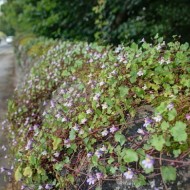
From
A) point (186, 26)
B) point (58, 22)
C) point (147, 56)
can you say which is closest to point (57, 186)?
point (147, 56)

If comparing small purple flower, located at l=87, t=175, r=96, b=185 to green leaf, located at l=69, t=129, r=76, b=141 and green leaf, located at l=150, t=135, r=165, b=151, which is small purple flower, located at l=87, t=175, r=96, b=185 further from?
green leaf, located at l=150, t=135, r=165, b=151

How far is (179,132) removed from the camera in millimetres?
1564

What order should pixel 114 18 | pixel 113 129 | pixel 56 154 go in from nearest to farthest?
pixel 113 129 < pixel 56 154 < pixel 114 18

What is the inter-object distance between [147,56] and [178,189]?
1211 millimetres

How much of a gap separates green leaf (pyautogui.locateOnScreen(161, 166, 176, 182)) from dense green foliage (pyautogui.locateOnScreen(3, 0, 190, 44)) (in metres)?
4.77

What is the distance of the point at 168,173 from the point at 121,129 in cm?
55

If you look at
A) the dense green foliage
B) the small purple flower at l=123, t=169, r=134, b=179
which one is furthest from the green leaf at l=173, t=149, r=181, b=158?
the dense green foliage

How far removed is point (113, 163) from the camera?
75.2 inches

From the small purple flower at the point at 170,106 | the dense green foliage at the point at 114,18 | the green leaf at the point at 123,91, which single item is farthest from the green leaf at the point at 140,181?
the dense green foliage at the point at 114,18

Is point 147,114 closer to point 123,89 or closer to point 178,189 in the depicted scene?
point 123,89

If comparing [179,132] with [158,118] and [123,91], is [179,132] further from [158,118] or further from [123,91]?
[123,91]

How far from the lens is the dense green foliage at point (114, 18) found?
21.9 feet

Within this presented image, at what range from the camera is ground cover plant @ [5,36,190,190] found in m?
1.68

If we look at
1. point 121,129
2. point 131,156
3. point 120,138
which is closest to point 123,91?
point 121,129
